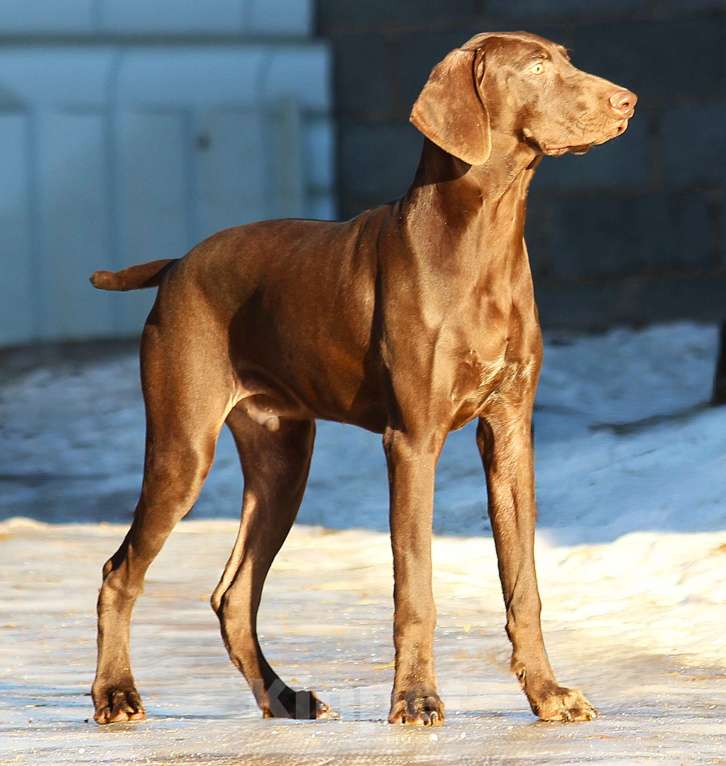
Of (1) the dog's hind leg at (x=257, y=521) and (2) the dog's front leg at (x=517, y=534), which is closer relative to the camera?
(2) the dog's front leg at (x=517, y=534)

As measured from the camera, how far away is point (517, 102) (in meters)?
4.67

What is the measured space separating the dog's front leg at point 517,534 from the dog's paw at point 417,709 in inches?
12.3

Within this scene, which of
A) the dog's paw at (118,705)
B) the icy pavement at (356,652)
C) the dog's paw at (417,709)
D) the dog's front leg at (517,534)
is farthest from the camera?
the dog's paw at (118,705)

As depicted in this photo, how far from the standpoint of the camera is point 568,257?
12008mm

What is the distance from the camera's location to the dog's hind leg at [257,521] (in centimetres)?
542

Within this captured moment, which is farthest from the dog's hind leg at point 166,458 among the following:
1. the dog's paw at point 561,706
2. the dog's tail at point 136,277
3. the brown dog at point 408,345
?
the dog's paw at point 561,706

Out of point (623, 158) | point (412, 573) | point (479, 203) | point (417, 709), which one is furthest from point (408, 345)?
point (623, 158)

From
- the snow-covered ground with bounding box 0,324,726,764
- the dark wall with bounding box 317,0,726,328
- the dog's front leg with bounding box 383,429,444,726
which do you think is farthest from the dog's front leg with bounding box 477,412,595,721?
the dark wall with bounding box 317,0,726,328

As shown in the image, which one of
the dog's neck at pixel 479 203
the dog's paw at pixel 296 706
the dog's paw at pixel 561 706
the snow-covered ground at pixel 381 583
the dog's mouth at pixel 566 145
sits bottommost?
the snow-covered ground at pixel 381 583

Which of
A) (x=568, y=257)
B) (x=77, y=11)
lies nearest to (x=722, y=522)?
(x=568, y=257)

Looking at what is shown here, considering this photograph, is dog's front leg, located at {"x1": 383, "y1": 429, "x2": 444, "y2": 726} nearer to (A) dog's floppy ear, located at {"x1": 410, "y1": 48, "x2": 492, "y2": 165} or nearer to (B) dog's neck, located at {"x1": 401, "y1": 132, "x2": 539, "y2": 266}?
(B) dog's neck, located at {"x1": 401, "y1": 132, "x2": 539, "y2": 266}

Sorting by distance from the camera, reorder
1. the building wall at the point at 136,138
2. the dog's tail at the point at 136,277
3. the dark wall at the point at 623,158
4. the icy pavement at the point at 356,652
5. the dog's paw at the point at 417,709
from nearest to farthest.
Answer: the icy pavement at the point at 356,652
the dog's paw at the point at 417,709
the dog's tail at the point at 136,277
the dark wall at the point at 623,158
the building wall at the point at 136,138

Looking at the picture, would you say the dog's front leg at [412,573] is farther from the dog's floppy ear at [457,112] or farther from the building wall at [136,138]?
the building wall at [136,138]

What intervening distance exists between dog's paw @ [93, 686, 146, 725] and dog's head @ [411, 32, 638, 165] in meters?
1.76
